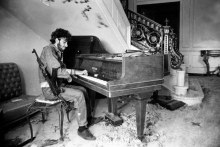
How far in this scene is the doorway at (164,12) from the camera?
8.48 m

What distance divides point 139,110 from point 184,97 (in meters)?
2.08

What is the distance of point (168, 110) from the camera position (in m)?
3.76

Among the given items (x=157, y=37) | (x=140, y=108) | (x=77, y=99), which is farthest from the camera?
(x=157, y=37)

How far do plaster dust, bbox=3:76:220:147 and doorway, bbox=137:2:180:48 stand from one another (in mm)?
5638

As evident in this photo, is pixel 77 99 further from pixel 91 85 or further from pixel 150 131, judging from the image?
pixel 150 131

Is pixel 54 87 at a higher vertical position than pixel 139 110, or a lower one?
higher

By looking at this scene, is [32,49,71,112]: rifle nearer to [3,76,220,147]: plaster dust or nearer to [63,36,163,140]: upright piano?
[63,36,163,140]: upright piano

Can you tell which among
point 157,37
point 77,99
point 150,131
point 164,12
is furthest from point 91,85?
point 164,12

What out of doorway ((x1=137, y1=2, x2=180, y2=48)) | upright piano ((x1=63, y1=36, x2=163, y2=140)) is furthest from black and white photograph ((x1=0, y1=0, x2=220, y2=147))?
doorway ((x1=137, y1=2, x2=180, y2=48))

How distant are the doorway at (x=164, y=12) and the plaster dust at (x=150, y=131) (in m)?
5.64

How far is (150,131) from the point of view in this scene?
2.83 meters

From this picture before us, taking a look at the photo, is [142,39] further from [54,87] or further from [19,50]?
[54,87]

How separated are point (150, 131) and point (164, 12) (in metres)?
7.21

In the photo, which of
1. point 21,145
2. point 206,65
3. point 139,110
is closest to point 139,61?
point 139,110
